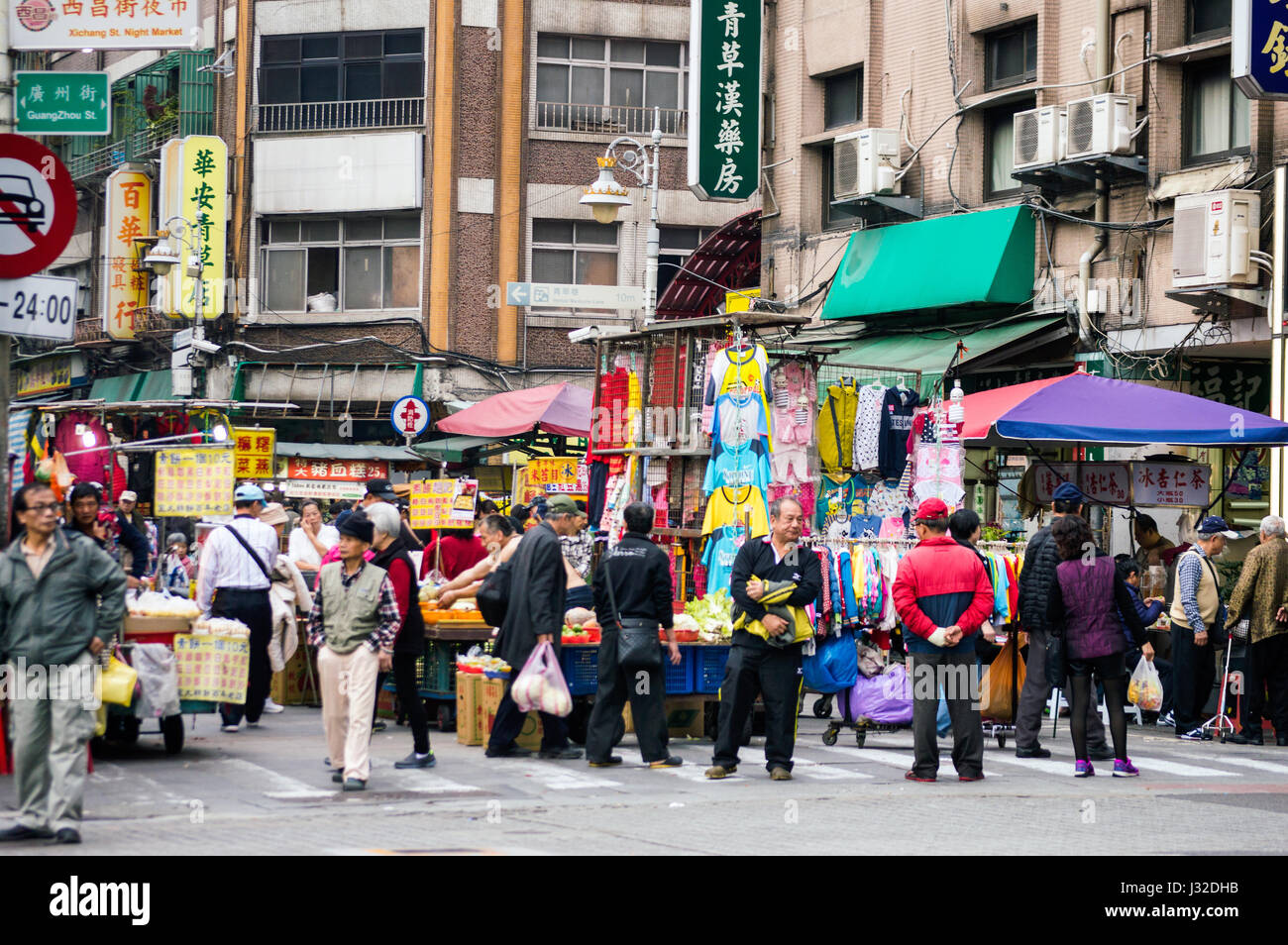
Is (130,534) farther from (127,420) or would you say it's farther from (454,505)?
(127,420)

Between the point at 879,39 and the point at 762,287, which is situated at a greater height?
the point at 879,39

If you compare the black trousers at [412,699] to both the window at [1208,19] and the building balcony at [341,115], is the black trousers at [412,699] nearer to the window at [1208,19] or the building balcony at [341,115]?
the window at [1208,19]

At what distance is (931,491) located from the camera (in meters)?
17.2

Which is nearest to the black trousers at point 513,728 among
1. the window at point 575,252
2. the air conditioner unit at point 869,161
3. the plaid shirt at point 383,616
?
the plaid shirt at point 383,616

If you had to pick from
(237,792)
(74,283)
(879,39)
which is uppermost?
(879,39)

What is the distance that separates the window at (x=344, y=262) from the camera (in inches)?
1455

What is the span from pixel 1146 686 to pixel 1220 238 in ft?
17.7

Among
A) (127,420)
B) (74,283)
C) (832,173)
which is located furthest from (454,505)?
(127,420)

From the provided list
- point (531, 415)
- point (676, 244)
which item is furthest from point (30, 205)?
point (676, 244)

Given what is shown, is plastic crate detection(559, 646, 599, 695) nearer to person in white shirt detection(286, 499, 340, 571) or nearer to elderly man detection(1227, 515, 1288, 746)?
person in white shirt detection(286, 499, 340, 571)

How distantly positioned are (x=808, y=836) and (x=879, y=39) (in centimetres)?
1746

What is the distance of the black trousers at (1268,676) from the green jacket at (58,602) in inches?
421

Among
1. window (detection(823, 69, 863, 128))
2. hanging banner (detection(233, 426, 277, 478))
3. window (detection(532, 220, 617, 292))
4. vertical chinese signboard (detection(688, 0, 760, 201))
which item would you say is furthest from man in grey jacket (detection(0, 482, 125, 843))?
window (detection(532, 220, 617, 292))

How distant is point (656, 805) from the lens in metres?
11.1
